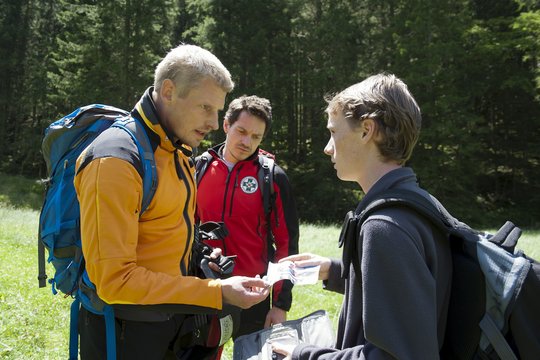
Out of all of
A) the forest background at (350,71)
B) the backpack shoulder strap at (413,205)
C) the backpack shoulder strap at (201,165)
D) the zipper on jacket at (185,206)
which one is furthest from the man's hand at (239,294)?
the forest background at (350,71)

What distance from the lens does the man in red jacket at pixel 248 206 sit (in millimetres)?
3803

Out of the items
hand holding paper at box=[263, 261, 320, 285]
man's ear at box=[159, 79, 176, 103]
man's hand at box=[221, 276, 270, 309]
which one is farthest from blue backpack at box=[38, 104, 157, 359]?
hand holding paper at box=[263, 261, 320, 285]

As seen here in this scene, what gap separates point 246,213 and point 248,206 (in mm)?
58

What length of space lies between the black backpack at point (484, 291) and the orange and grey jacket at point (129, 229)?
871 mm

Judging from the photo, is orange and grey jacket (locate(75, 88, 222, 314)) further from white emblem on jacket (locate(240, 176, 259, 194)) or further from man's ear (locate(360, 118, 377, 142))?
white emblem on jacket (locate(240, 176, 259, 194))

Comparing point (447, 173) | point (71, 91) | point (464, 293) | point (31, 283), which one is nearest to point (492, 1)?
point (447, 173)

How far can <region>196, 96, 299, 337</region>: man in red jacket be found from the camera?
380cm

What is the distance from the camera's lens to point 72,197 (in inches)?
96.2

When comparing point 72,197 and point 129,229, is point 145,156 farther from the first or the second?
point 72,197

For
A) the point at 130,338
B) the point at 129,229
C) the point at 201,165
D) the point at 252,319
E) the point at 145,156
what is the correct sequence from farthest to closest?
the point at 201,165
the point at 252,319
the point at 130,338
the point at 145,156
the point at 129,229

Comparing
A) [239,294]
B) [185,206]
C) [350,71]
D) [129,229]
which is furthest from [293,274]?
[350,71]

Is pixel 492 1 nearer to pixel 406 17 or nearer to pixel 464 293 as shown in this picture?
pixel 406 17

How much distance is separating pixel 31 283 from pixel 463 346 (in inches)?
270

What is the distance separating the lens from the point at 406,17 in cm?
2798
